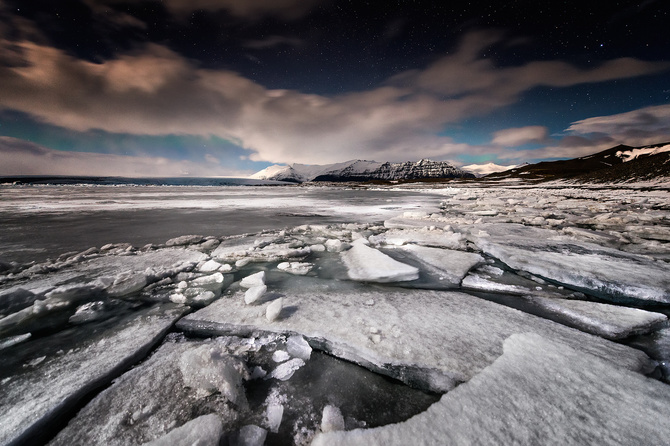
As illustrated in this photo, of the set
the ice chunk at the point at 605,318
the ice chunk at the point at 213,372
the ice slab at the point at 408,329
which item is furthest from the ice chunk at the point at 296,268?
the ice chunk at the point at 605,318

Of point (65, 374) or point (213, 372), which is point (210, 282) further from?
point (213, 372)

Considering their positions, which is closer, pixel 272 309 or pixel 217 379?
pixel 217 379

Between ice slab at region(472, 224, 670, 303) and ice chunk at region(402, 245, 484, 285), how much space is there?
1.32 feet

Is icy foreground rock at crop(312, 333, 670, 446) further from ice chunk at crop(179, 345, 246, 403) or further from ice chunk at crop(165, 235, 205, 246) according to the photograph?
ice chunk at crop(165, 235, 205, 246)

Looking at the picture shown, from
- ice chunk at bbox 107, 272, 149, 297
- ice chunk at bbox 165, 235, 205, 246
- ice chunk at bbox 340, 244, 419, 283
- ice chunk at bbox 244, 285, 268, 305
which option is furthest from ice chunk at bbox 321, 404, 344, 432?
ice chunk at bbox 165, 235, 205, 246

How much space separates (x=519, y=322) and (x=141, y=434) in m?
1.98

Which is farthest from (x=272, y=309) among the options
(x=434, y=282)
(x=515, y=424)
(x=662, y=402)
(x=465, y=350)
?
(x=662, y=402)

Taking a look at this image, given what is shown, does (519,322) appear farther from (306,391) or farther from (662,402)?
(306,391)

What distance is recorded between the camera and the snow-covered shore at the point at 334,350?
0.91 metres

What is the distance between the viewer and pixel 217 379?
1.08 metres

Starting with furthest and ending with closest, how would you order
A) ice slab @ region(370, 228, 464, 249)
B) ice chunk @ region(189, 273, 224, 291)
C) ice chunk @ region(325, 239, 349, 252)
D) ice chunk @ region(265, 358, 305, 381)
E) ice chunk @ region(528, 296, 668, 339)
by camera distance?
1. ice slab @ region(370, 228, 464, 249)
2. ice chunk @ region(325, 239, 349, 252)
3. ice chunk @ region(189, 273, 224, 291)
4. ice chunk @ region(528, 296, 668, 339)
5. ice chunk @ region(265, 358, 305, 381)

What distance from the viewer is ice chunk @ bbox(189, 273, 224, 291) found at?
2.24 metres

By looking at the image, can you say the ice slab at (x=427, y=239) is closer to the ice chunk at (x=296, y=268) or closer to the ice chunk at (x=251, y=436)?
the ice chunk at (x=296, y=268)

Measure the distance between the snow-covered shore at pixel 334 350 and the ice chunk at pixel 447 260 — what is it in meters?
0.03
